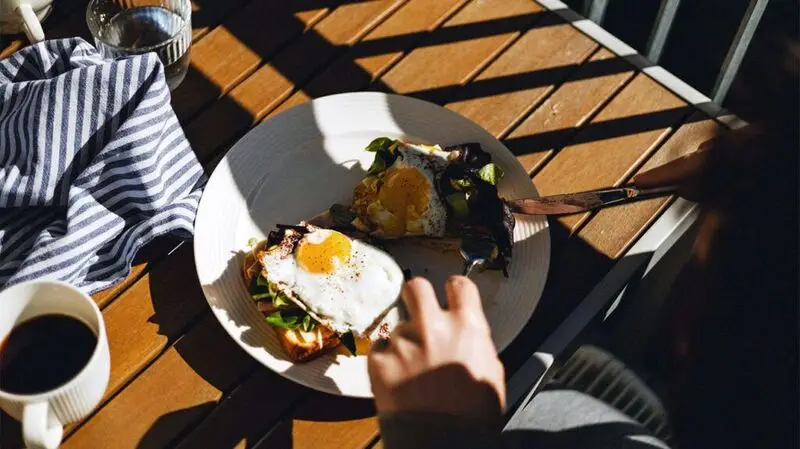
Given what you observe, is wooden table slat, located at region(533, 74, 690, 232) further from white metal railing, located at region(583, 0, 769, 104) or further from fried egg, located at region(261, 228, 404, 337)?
A: fried egg, located at region(261, 228, 404, 337)

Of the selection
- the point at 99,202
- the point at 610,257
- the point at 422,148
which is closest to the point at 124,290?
the point at 99,202

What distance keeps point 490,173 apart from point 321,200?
0.32 m

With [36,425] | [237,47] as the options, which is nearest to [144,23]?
[237,47]

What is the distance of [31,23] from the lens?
1761 mm

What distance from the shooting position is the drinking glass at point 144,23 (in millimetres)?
1793

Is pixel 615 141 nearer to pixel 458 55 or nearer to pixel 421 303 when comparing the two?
pixel 458 55

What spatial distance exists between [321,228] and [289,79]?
1.44 feet

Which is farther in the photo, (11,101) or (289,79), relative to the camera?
(289,79)

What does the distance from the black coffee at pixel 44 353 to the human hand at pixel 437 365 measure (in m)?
0.46

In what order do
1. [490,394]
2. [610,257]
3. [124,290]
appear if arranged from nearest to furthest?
1. [490,394]
2. [124,290]
3. [610,257]

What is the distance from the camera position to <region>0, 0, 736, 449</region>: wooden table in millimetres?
1503

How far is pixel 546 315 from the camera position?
5.38ft

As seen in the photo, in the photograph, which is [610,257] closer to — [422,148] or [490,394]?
[422,148]

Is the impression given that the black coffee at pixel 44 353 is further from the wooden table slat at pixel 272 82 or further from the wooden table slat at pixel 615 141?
the wooden table slat at pixel 615 141
